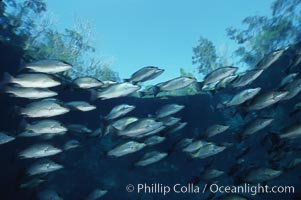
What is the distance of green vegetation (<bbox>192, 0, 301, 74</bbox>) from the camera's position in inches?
511

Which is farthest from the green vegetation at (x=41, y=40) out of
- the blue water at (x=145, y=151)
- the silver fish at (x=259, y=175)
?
the silver fish at (x=259, y=175)

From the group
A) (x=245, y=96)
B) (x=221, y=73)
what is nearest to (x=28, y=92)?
(x=221, y=73)

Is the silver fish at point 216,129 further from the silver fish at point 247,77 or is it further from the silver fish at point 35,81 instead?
the silver fish at point 35,81

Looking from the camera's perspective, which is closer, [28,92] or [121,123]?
[28,92]

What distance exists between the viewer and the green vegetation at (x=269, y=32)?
12984 millimetres

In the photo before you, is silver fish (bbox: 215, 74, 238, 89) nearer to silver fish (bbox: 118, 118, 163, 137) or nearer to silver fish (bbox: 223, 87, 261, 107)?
silver fish (bbox: 223, 87, 261, 107)

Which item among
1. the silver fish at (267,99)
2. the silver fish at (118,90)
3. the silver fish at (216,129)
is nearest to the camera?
the silver fish at (267,99)

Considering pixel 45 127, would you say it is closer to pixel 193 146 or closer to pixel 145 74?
pixel 145 74

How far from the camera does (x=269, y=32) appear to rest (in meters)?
13.8

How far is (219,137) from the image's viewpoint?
13.9 metres

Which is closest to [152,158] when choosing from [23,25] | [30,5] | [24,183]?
[24,183]

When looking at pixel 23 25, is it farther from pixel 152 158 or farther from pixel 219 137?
pixel 219 137

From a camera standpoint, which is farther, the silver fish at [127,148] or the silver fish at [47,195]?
the silver fish at [47,195]

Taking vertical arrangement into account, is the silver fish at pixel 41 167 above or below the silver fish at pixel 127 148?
below
